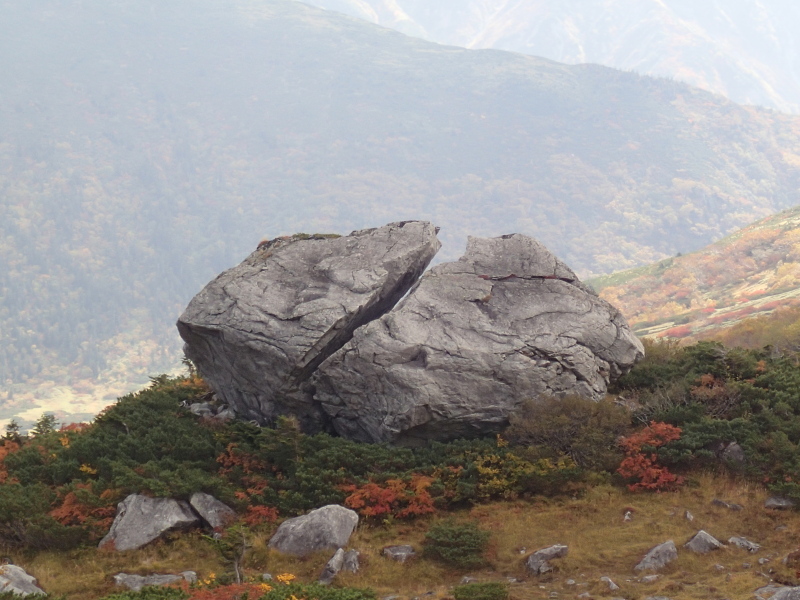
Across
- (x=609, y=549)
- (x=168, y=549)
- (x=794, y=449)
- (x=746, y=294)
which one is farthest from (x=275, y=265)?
(x=746, y=294)

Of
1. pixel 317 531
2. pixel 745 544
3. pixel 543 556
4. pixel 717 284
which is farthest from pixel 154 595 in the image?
pixel 717 284

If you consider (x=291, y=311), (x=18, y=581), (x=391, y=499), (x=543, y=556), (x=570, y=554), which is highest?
(x=291, y=311)

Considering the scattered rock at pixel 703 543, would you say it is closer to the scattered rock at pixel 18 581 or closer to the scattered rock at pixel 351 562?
the scattered rock at pixel 351 562

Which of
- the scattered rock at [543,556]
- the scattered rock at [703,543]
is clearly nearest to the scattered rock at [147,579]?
the scattered rock at [543,556]

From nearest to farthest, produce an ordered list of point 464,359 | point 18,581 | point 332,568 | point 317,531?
point 18,581
point 332,568
point 317,531
point 464,359

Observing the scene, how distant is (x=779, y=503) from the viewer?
21547mm

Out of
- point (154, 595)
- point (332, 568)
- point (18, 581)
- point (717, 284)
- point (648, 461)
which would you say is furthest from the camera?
point (717, 284)

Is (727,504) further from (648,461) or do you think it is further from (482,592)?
(482,592)

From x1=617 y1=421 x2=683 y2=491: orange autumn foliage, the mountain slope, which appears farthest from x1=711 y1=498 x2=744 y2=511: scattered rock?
the mountain slope

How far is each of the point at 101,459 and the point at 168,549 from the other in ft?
16.4

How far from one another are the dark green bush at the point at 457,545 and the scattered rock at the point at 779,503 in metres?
7.68

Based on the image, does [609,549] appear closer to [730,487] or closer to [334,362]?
[730,487]

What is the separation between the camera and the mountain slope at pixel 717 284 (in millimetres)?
88875

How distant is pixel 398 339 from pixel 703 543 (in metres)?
10.9
